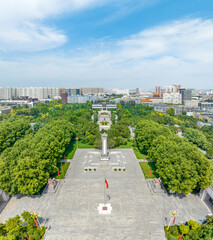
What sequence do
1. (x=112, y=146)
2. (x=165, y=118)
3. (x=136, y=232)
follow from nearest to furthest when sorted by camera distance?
(x=136, y=232)
(x=112, y=146)
(x=165, y=118)

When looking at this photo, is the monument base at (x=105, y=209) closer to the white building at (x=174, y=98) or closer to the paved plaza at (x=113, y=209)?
the paved plaza at (x=113, y=209)

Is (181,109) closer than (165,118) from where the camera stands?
No

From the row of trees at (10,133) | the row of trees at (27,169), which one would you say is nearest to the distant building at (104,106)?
the row of trees at (10,133)

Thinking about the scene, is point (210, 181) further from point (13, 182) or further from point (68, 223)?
point (13, 182)

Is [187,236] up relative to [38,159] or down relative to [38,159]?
down

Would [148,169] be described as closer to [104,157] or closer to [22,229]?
[104,157]

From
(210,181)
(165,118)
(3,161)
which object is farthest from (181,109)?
(3,161)

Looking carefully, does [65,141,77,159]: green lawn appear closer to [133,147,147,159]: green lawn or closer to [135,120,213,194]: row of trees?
[133,147,147,159]: green lawn
